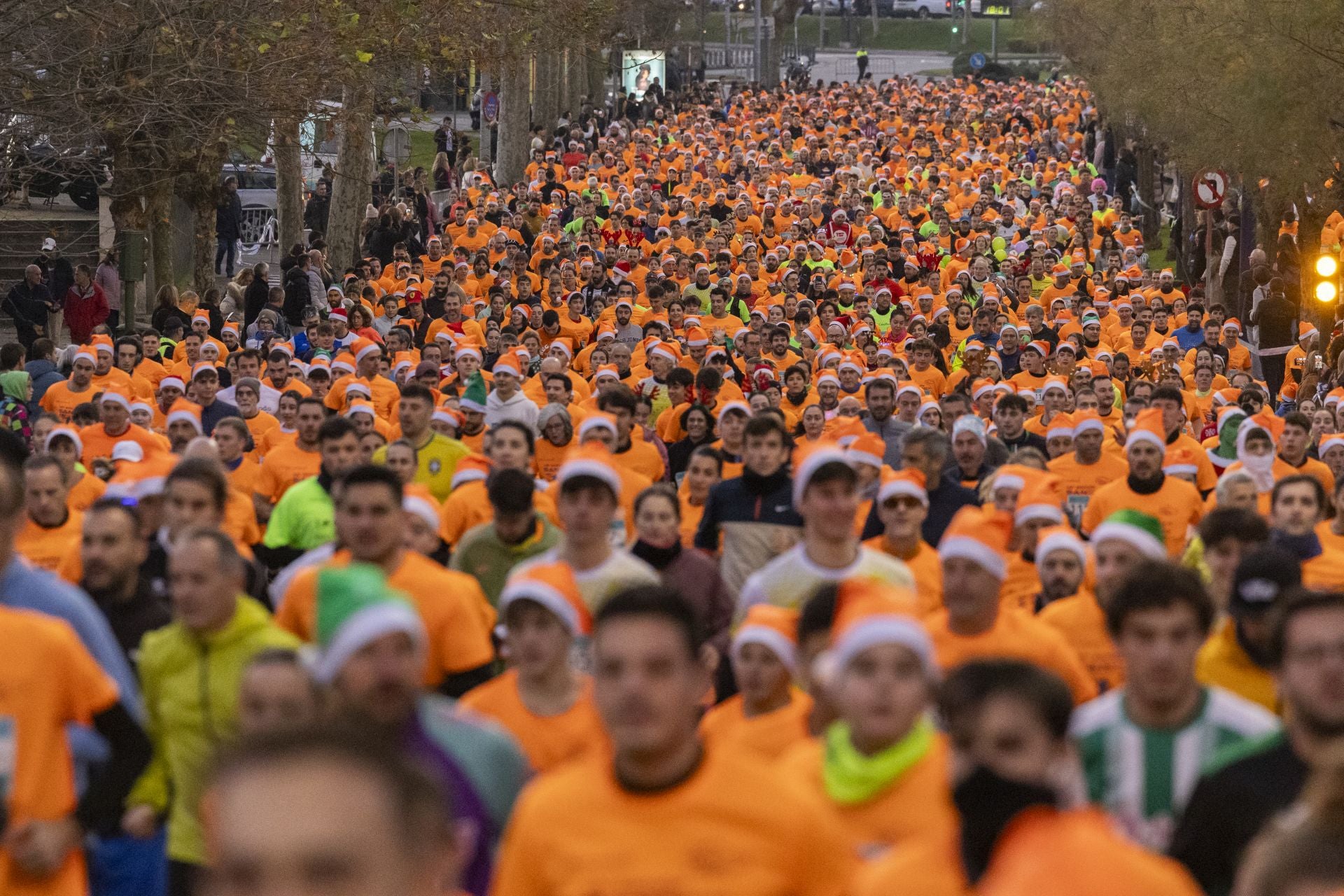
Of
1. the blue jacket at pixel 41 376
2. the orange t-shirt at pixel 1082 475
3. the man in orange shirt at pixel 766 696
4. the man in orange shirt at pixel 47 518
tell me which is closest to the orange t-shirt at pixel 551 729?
the man in orange shirt at pixel 766 696

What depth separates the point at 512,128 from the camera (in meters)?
48.9

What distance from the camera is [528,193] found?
4019 cm

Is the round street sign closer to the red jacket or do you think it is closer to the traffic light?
the traffic light

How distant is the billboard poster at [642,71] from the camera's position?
7544 centimetres

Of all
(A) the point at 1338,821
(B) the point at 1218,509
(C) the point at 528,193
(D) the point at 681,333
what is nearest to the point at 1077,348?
(D) the point at 681,333

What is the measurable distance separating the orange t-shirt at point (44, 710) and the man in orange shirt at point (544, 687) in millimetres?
1069

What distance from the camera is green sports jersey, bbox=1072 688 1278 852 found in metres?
5.34

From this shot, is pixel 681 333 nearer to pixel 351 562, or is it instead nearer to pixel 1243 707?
pixel 351 562

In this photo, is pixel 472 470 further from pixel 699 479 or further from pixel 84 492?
pixel 84 492

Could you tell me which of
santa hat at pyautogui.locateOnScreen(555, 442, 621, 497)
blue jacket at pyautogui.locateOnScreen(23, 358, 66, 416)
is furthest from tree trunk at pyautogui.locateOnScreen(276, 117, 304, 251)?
santa hat at pyautogui.locateOnScreen(555, 442, 621, 497)

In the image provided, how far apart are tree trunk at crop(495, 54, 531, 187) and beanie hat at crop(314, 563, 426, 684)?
42857 mm

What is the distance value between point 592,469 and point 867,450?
4.53 metres

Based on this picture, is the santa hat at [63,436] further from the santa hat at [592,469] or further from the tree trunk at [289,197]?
the tree trunk at [289,197]

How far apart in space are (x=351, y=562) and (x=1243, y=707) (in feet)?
9.59
